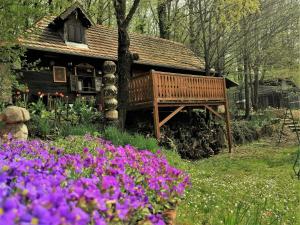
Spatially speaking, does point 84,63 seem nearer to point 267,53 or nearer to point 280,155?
point 280,155

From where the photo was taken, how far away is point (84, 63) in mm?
18844

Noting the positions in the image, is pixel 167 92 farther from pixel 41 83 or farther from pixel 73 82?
pixel 41 83

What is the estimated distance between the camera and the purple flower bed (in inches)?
57.6

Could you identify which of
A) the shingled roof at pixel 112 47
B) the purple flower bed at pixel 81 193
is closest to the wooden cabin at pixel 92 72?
the shingled roof at pixel 112 47

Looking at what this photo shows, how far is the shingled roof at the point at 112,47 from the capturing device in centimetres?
1730

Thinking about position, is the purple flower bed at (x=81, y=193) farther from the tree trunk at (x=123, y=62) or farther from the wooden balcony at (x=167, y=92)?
the wooden balcony at (x=167, y=92)

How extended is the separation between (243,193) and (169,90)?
6.63 m

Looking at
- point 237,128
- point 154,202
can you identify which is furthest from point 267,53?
point 154,202

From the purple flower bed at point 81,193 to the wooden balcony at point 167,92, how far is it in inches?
369

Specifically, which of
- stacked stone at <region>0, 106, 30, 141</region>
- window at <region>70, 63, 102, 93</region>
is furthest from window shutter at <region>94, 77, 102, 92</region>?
stacked stone at <region>0, 106, 30, 141</region>

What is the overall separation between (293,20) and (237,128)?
10.5 m

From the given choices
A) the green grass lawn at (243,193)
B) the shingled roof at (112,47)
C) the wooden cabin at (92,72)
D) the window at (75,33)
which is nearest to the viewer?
the green grass lawn at (243,193)

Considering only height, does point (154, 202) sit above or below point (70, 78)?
below

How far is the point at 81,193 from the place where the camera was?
6.04 ft
